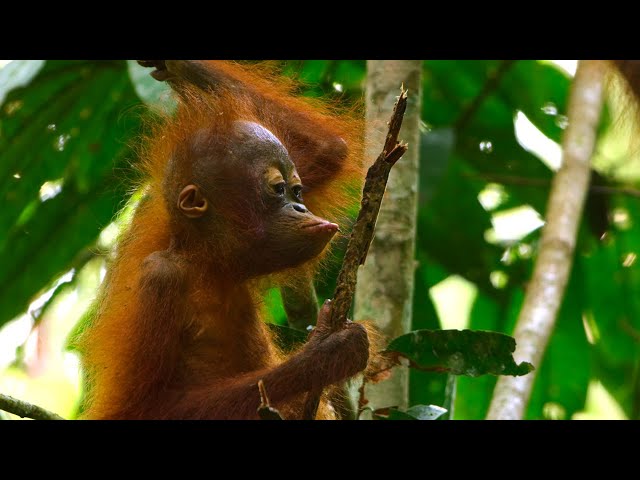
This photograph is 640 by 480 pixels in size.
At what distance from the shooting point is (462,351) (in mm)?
2553

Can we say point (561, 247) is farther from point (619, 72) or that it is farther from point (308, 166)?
point (308, 166)

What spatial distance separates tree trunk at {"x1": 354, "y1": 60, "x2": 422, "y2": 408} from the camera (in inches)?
122

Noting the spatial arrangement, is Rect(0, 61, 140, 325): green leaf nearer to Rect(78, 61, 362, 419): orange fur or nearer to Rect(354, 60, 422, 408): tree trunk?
Rect(78, 61, 362, 419): orange fur

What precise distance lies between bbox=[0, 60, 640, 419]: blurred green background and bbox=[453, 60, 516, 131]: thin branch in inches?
0.5

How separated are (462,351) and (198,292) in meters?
0.80

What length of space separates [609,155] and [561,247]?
1.65 metres

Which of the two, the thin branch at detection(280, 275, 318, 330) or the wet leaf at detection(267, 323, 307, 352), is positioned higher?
the thin branch at detection(280, 275, 318, 330)

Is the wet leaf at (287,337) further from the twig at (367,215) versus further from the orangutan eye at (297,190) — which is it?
the twig at (367,215)

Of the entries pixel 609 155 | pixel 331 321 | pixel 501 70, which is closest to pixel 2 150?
pixel 331 321

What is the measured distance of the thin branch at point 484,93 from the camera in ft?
16.3

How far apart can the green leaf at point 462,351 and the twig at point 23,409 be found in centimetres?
105

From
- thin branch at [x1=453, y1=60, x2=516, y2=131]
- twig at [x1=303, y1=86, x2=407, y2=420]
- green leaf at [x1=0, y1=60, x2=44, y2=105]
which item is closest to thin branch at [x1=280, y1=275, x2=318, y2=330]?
twig at [x1=303, y1=86, x2=407, y2=420]

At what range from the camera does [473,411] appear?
4383 mm

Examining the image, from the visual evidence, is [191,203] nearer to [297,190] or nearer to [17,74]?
[297,190]
